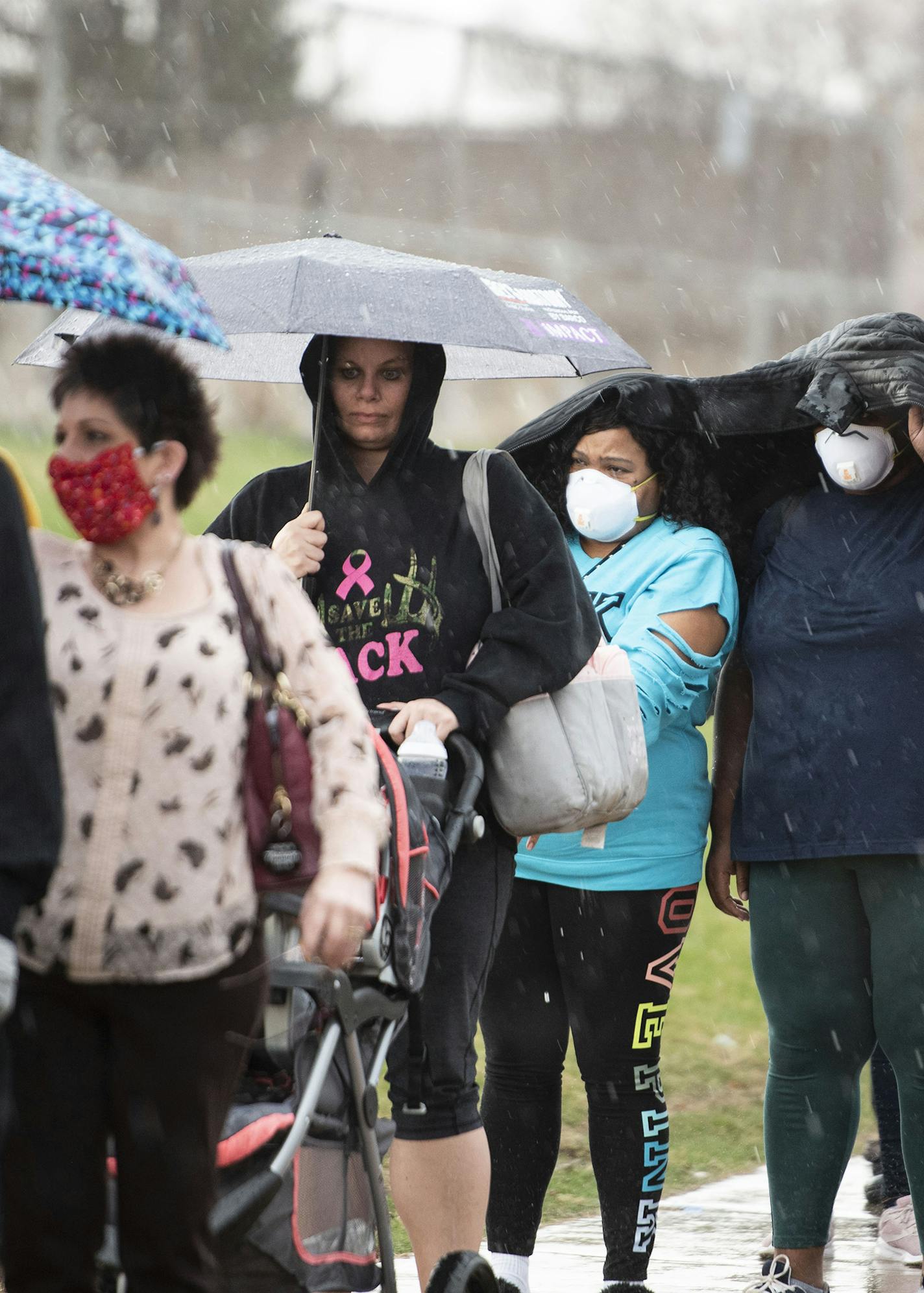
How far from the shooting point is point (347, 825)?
8.75 feet

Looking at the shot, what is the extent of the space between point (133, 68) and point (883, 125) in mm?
9409

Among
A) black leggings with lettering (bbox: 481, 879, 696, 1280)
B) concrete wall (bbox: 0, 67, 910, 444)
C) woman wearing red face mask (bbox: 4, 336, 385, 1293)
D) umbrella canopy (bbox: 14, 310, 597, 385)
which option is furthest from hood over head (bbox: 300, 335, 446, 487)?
concrete wall (bbox: 0, 67, 910, 444)

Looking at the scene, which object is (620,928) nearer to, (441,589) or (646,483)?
(441,589)

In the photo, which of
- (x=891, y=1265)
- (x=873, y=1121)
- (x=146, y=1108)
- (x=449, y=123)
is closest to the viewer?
(x=146, y=1108)

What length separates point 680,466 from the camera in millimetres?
4684

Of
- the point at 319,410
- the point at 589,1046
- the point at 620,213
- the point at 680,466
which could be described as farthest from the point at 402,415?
the point at 620,213

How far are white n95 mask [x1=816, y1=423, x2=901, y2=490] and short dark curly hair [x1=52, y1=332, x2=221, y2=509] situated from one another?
1.89 m

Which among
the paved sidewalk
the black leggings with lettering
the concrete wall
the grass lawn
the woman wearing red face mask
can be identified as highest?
the concrete wall

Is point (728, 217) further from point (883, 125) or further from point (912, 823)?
point (912, 823)

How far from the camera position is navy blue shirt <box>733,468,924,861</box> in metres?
4.19

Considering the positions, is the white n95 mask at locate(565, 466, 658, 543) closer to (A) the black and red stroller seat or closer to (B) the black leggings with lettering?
(B) the black leggings with lettering

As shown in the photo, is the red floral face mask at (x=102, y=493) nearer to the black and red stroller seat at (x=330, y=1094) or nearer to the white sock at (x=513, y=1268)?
the black and red stroller seat at (x=330, y=1094)

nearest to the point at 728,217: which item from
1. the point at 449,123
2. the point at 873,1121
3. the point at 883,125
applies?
the point at 883,125

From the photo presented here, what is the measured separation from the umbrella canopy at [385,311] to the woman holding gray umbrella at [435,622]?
0.16 metres
